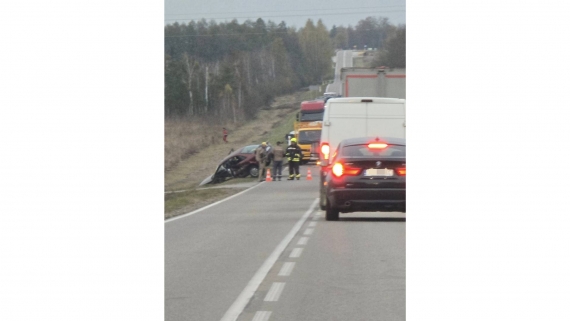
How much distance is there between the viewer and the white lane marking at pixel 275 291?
939 centimetres

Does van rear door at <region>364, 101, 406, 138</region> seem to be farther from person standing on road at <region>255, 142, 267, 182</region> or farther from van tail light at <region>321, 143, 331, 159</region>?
person standing on road at <region>255, 142, 267, 182</region>

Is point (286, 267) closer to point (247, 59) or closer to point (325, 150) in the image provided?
point (325, 150)

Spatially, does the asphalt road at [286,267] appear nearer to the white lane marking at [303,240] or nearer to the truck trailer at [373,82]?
the white lane marking at [303,240]

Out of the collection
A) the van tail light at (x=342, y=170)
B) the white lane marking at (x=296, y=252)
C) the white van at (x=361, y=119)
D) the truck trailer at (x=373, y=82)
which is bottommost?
the white lane marking at (x=296, y=252)

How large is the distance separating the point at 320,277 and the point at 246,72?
65.7 m

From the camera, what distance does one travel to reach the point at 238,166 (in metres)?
41.0

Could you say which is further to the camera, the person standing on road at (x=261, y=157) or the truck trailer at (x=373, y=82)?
the person standing on road at (x=261, y=157)

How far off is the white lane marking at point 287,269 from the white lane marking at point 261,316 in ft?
7.67

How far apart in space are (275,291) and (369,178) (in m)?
7.48

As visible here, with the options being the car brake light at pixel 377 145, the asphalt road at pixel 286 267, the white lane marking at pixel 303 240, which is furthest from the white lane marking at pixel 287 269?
the car brake light at pixel 377 145

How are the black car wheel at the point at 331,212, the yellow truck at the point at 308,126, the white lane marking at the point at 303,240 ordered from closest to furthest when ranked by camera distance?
the white lane marking at the point at 303,240 < the black car wheel at the point at 331,212 < the yellow truck at the point at 308,126

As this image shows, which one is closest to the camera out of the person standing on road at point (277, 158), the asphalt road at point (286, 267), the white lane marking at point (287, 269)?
the asphalt road at point (286, 267)
